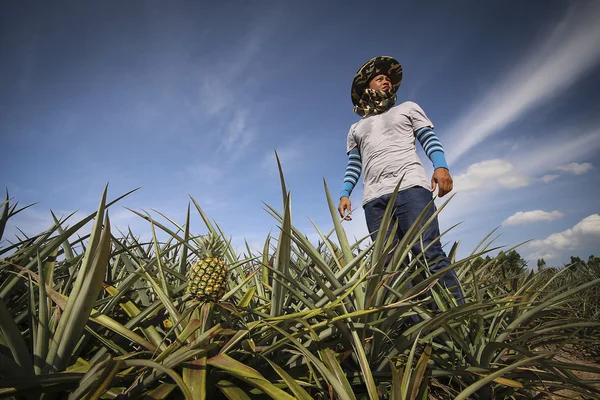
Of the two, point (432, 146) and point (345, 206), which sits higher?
point (432, 146)

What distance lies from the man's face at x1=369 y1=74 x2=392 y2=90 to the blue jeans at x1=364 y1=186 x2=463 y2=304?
108 cm

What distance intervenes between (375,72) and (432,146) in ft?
3.49

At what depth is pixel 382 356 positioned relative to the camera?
1.04 m

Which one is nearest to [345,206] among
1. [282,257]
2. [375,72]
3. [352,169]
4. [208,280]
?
[352,169]

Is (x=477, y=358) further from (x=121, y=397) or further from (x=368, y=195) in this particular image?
(x=368, y=195)

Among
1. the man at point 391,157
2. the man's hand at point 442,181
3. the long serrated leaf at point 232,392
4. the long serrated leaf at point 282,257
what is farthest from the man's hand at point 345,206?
the long serrated leaf at point 232,392

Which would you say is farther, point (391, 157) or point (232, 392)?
point (391, 157)

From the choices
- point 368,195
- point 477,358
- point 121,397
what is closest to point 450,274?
point 477,358

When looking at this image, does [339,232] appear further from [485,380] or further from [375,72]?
[375,72]

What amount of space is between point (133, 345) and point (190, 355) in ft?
1.38

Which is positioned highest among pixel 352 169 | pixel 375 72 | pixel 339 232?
pixel 375 72

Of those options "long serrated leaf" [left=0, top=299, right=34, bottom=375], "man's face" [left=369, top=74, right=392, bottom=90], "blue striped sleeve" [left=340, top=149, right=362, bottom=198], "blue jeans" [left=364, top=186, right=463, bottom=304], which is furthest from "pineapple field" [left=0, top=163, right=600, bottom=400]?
"man's face" [left=369, top=74, right=392, bottom=90]

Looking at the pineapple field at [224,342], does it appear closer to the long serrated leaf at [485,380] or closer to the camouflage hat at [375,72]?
the long serrated leaf at [485,380]

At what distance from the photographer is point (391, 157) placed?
229cm
